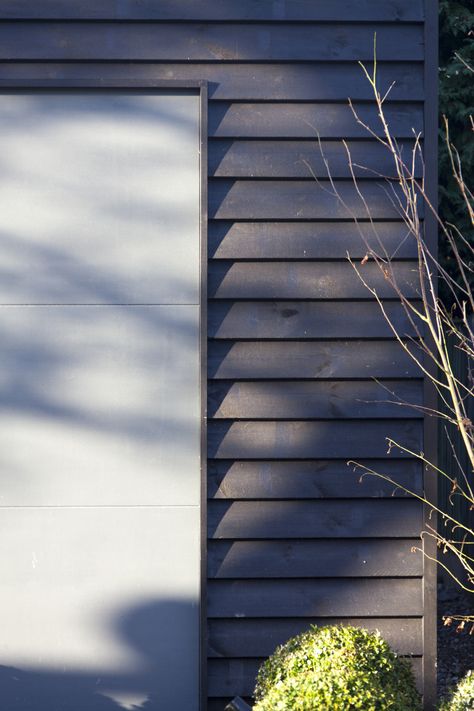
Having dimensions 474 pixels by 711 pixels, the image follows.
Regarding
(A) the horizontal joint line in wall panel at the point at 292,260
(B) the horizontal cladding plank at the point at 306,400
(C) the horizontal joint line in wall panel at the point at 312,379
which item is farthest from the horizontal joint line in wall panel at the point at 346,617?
(A) the horizontal joint line in wall panel at the point at 292,260

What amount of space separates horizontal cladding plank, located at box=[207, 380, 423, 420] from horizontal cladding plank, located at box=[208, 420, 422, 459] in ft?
0.11

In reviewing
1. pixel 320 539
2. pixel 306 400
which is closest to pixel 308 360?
pixel 306 400

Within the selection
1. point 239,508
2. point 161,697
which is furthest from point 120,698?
point 239,508

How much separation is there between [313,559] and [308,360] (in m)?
0.76

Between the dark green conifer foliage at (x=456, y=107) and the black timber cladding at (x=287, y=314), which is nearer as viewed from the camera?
the black timber cladding at (x=287, y=314)

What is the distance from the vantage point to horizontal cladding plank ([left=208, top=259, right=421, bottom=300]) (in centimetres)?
332

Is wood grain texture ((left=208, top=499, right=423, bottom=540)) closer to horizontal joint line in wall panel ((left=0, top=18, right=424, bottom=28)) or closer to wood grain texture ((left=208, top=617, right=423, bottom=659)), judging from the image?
wood grain texture ((left=208, top=617, right=423, bottom=659))

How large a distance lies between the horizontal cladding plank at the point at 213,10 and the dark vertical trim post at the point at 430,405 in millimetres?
135

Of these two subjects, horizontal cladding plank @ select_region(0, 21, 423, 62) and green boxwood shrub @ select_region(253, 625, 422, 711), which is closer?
green boxwood shrub @ select_region(253, 625, 422, 711)

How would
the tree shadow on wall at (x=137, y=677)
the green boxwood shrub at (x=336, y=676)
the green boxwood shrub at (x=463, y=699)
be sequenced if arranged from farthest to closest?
the tree shadow on wall at (x=137, y=677) → the green boxwood shrub at (x=463, y=699) → the green boxwood shrub at (x=336, y=676)

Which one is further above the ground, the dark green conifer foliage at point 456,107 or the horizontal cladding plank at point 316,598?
the dark green conifer foliage at point 456,107

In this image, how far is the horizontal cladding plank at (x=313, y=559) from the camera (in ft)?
10.8

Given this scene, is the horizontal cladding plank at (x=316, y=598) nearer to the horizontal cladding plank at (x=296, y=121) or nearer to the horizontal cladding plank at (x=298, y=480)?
the horizontal cladding plank at (x=298, y=480)

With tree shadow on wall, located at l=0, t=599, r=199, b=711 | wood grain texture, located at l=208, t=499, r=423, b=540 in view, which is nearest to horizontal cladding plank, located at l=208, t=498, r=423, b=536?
wood grain texture, located at l=208, t=499, r=423, b=540
